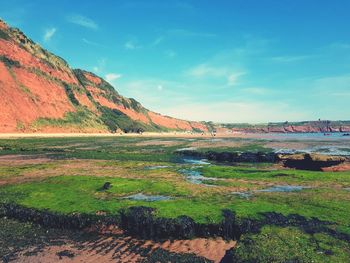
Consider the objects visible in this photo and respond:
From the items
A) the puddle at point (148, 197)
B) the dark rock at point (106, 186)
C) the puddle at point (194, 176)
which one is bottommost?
the puddle at point (194, 176)

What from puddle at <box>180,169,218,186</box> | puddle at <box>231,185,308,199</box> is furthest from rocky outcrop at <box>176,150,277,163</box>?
puddle at <box>231,185,308,199</box>

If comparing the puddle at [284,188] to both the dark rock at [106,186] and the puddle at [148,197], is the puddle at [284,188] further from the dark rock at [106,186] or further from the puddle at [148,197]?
the dark rock at [106,186]

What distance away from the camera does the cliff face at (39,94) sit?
401 ft

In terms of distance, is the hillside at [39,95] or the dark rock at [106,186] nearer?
the dark rock at [106,186]

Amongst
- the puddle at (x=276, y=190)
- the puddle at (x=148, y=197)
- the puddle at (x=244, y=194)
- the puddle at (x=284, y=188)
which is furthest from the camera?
the puddle at (x=284, y=188)

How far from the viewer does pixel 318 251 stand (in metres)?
14.8

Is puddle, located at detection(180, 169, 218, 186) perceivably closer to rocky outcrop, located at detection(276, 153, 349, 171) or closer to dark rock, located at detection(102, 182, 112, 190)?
dark rock, located at detection(102, 182, 112, 190)

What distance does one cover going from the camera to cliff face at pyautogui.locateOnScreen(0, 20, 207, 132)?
122125 millimetres

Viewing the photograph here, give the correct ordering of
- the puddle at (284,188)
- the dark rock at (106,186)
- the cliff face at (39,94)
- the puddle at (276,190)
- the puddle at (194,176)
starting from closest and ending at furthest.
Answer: the puddle at (276,190) < the dark rock at (106,186) < the puddle at (284,188) < the puddle at (194,176) < the cliff face at (39,94)

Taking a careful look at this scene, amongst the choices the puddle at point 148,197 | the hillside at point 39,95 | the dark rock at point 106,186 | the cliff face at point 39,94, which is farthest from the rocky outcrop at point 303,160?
the cliff face at point 39,94

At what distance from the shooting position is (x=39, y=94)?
461 feet

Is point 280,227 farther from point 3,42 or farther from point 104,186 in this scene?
point 3,42

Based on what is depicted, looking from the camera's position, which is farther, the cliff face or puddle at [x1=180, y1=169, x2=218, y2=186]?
the cliff face

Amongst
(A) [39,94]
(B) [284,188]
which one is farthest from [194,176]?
(A) [39,94]
